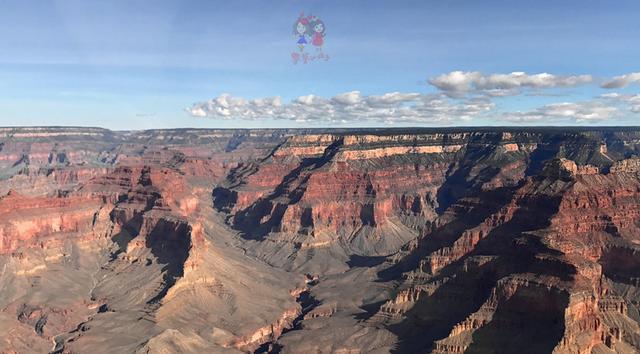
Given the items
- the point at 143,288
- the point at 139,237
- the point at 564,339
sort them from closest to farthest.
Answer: the point at 564,339 < the point at 143,288 < the point at 139,237

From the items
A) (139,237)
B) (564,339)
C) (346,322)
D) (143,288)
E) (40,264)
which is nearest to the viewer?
(564,339)

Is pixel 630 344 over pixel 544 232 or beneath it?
beneath

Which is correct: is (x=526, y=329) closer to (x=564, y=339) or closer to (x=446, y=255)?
(x=564, y=339)

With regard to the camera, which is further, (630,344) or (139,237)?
(139,237)

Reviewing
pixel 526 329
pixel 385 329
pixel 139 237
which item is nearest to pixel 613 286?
pixel 526 329

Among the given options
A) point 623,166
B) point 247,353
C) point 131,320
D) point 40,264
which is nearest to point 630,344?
point 247,353

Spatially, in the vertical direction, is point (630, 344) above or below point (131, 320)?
above

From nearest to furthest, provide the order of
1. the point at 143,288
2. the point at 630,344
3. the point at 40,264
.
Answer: the point at 630,344 → the point at 143,288 → the point at 40,264

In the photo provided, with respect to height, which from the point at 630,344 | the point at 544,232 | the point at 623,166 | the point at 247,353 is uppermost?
the point at 623,166

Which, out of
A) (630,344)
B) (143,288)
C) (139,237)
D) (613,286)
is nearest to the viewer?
(630,344)
